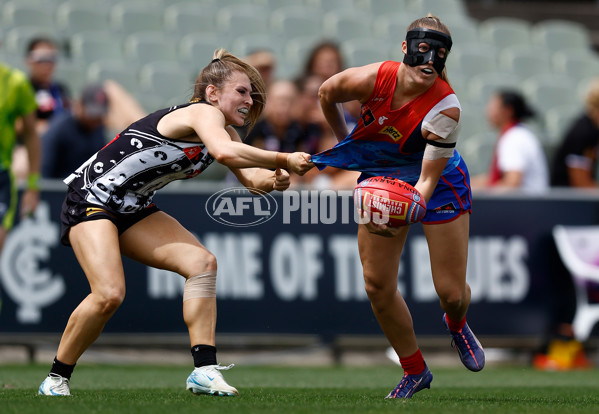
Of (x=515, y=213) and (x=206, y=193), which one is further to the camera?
(x=515, y=213)

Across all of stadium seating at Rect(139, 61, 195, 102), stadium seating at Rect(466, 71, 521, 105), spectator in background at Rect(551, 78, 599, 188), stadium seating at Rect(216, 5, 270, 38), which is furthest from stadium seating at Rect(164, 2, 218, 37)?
spectator in background at Rect(551, 78, 599, 188)

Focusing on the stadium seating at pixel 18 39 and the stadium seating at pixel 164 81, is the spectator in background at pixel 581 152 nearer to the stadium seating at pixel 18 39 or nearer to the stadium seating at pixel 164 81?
the stadium seating at pixel 164 81

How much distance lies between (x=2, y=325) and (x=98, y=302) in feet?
12.2

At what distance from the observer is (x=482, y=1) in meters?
16.5

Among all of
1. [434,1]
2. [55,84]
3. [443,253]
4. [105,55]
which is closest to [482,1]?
[434,1]

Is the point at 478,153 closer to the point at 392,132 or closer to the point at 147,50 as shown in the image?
the point at 147,50

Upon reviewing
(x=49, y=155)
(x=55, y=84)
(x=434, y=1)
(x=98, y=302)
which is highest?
(x=434, y=1)

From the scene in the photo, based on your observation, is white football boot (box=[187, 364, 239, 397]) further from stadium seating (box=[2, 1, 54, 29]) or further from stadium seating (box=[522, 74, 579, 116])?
stadium seating (box=[522, 74, 579, 116])

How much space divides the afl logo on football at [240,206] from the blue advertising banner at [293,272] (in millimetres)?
41

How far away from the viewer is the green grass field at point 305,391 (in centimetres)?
465

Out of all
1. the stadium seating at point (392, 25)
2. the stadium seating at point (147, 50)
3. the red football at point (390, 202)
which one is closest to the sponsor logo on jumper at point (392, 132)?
the red football at point (390, 202)

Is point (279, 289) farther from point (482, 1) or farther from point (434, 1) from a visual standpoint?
point (482, 1)

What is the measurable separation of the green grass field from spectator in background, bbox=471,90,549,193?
1.96 meters

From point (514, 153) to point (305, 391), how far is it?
4.67 metres
